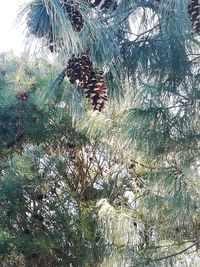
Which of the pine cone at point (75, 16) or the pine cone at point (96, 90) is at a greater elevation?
→ the pine cone at point (75, 16)

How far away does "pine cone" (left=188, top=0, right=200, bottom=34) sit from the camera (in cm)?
116

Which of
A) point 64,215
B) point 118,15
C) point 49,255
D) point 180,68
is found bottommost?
point 49,255

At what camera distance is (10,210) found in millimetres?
2742

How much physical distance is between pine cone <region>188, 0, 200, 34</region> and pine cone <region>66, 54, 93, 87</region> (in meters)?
0.27

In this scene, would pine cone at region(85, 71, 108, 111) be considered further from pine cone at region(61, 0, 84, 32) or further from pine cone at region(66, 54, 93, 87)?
pine cone at region(61, 0, 84, 32)

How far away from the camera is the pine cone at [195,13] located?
1155mm

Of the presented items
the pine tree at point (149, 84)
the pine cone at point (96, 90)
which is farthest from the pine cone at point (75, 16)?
the pine cone at point (96, 90)

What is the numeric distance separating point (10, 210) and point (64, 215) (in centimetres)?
31

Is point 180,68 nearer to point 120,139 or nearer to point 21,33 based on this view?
point 120,139

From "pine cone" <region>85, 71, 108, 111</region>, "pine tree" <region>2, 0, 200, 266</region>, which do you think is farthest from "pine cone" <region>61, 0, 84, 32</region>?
"pine cone" <region>85, 71, 108, 111</region>

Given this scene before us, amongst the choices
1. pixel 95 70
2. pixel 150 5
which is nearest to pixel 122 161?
pixel 150 5

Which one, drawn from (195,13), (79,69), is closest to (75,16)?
(79,69)

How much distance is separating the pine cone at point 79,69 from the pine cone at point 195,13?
0.88 feet

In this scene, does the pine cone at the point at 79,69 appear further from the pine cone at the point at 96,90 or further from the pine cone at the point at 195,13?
the pine cone at the point at 195,13
